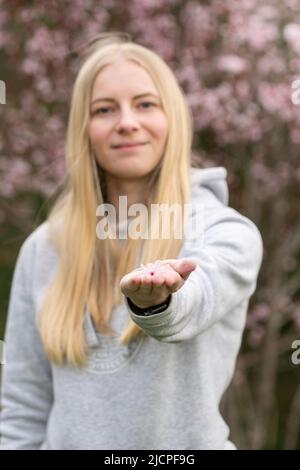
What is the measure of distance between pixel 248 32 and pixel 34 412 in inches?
62.1

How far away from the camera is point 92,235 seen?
2203 millimetres

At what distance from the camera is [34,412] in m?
2.27

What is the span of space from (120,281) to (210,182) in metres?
0.44

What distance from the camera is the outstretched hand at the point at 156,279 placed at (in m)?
1.49

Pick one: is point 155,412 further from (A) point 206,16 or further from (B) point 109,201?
(A) point 206,16

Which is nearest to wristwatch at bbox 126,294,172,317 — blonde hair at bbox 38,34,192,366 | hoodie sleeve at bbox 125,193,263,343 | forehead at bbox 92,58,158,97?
hoodie sleeve at bbox 125,193,263,343

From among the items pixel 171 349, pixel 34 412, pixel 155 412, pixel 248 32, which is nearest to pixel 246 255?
pixel 171 349

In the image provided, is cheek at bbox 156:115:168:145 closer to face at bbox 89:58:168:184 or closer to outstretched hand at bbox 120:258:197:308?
face at bbox 89:58:168:184

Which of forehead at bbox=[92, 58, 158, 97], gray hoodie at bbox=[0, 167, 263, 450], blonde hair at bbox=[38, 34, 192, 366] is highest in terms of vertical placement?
forehead at bbox=[92, 58, 158, 97]

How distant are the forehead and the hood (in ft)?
0.73

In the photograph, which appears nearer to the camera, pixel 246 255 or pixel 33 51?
pixel 246 255

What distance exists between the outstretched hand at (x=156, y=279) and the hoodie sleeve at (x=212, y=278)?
0.26ft

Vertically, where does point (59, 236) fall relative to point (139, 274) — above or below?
above

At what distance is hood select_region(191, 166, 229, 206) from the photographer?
7.04 feet
